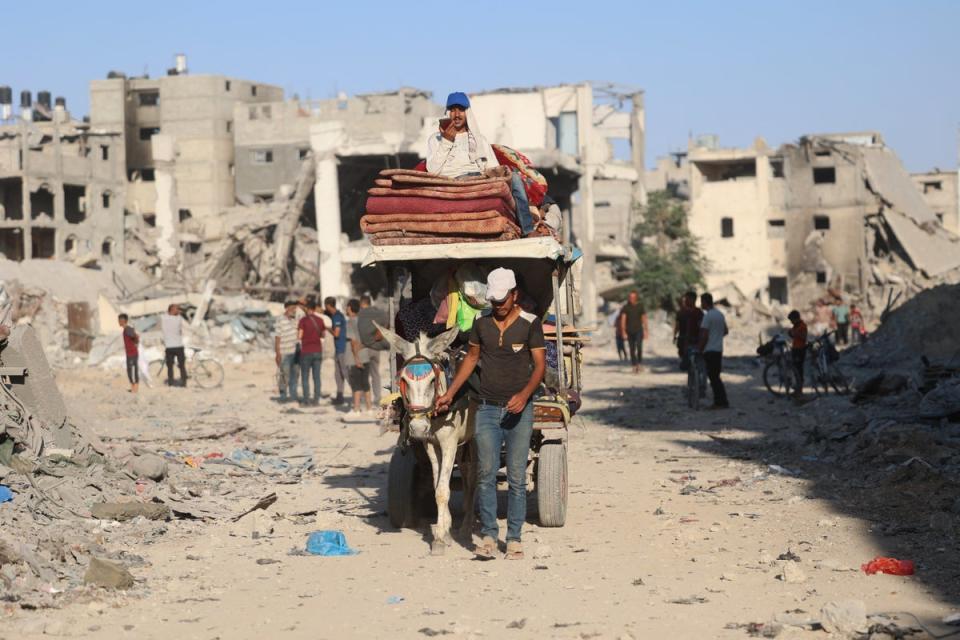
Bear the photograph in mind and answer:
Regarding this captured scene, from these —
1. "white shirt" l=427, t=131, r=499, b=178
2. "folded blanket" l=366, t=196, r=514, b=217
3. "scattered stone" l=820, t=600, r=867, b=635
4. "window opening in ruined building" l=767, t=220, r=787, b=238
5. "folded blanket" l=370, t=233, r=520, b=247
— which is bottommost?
"scattered stone" l=820, t=600, r=867, b=635

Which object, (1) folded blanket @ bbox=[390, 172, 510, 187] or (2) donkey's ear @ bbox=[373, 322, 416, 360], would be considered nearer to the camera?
(2) donkey's ear @ bbox=[373, 322, 416, 360]

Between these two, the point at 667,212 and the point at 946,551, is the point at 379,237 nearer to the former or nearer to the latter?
the point at 946,551

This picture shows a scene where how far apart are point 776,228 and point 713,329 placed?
47578 millimetres

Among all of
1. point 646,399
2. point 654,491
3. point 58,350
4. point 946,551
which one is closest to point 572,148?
point 58,350

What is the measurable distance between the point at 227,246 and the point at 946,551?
50546mm

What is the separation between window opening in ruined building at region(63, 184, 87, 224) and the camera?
66.1 metres

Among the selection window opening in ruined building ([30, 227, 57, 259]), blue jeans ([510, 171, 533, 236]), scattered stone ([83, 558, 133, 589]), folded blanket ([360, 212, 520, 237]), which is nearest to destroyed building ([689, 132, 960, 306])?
window opening in ruined building ([30, 227, 57, 259])

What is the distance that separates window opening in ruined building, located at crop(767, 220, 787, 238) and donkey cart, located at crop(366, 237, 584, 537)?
56.1 m

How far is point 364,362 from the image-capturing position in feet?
68.0

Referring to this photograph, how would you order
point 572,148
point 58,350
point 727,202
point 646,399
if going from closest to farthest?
point 646,399 < point 58,350 < point 572,148 < point 727,202

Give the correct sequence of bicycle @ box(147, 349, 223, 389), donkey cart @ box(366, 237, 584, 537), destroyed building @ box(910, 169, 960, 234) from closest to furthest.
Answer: donkey cart @ box(366, 237, 584, 537) < bicycle @ box(147, 349, 223, 389) < destroyed building @ box(910, 169, 960, 234)

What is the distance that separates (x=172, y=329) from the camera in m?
26.3

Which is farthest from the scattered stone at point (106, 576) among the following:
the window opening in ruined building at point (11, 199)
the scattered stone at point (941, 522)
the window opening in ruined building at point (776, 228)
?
the window opening in ruined building at point (776, 228)

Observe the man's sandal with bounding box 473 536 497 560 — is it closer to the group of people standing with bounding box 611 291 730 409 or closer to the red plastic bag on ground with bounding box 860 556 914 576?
the red plastic bag on ground with bounding box 860 556 914 576
